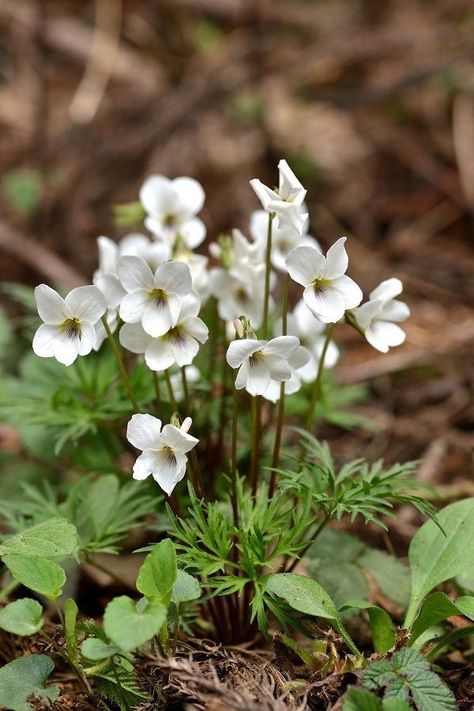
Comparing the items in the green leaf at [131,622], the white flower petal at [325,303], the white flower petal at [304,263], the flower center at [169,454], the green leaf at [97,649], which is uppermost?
the white flower petal at [304,263]

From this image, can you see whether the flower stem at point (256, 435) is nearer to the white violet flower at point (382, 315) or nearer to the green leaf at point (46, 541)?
the white violet flower at point (382, 315)

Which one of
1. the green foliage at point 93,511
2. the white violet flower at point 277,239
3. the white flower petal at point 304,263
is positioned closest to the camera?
the white flower petal at point 304,263

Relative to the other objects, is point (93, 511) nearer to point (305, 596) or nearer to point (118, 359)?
point (118, 359)

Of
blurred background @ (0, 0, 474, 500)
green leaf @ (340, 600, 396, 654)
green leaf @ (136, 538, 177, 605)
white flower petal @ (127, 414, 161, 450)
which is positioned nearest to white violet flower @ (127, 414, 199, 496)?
white flower petal @ (127, 414, 161, 450)

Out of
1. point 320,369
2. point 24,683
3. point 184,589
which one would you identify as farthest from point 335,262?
point 24,683

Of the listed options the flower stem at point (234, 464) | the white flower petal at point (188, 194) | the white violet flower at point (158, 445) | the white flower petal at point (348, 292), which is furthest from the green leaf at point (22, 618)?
the white flower petal at point (188, 194)

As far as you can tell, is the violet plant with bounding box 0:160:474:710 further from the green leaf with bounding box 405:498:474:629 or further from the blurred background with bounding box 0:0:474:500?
the blurred background with bounding box 0:0:474:500

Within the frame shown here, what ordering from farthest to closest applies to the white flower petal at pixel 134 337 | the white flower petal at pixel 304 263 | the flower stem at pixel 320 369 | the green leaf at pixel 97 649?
the flower stem at pixel 320 369 < the white flower petal at pixel 134 337 < the white flower petal at pixel 304 263 < the green leaf at pixel 97 649
